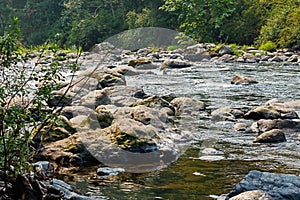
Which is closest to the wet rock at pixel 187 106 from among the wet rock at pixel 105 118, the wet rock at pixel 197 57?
the wet rock at pixel 105 118

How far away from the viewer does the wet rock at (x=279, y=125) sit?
6.94m

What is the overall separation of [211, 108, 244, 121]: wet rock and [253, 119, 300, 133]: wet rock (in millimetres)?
Answer: 792

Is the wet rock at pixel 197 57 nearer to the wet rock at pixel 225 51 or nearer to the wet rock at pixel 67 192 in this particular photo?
the wet rock at pixel 225 51

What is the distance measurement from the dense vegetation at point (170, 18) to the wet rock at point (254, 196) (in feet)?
51.6

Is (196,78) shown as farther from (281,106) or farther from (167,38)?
(167,38)

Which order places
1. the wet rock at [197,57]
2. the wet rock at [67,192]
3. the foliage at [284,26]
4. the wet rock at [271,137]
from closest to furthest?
the wet rock at [67,192], the wet rock at [271,137], the wet rock at [197,57], the foliage at [284,26]

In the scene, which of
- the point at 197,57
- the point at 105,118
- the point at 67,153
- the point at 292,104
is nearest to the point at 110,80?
the point at 292,104

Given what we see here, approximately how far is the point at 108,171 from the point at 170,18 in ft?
93.0

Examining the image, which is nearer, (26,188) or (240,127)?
(26,188)

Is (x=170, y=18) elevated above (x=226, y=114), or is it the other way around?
(x=170, y=18)

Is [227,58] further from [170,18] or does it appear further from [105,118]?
[170,18]

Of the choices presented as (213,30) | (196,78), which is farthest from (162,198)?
(213,30)

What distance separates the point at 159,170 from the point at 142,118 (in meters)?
1.81

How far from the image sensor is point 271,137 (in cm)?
624
